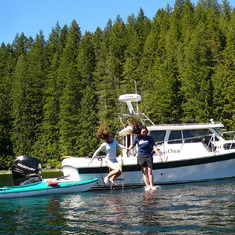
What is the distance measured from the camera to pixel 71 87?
217ft

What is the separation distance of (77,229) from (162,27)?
7342cm

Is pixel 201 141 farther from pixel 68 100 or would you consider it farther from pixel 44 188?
pixel 68 100

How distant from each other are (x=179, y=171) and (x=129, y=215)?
8.17m

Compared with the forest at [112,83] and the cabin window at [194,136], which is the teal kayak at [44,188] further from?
the forest at [112,83]

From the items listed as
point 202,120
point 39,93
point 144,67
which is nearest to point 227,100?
point 202,120

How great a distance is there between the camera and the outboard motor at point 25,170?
14070mm

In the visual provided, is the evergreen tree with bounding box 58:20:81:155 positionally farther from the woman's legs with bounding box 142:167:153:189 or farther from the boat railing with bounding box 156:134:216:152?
the woman's legs with bounding box 142:167:153:189

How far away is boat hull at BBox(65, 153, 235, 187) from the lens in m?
15.9

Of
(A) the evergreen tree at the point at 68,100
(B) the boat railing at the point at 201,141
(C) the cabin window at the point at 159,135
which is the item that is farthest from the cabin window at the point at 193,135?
(A) the evergreen tree at the point at 68,100

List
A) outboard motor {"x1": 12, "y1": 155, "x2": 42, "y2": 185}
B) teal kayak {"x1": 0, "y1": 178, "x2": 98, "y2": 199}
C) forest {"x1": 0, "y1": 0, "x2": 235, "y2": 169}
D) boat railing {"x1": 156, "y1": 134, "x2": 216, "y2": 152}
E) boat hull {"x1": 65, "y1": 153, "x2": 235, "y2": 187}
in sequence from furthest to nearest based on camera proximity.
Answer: forest {"x1": 0, "y1": 0, "x2": 235, "y2": 169}
boat railing {"x1": 156, "y1": 134, "x2": 216, "y2": 152}
boat hull {"x1": 65, "y1": 153, "x2": 235, "y2": 187}
outboard motor {"x1": 12, "y1": 155, "x2": 42, "y2": 185}
teal kayak {"x1": 0, "y1": 178, "x2": 98, "y2": 199}

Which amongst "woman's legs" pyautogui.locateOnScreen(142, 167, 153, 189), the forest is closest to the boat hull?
"woman's legs" pyautogui.locateOnScreen(142, 167, 153, 189)

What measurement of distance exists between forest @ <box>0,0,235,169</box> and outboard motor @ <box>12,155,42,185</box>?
34.8m

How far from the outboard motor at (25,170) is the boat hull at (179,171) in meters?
2.21

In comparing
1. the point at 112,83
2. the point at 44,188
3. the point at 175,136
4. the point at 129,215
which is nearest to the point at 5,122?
the point at 112,83
